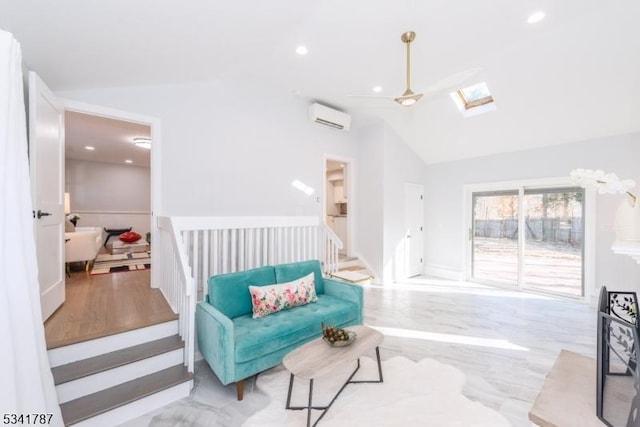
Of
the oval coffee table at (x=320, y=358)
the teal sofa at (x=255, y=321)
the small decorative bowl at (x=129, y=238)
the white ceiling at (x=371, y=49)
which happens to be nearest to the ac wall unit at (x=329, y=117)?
the white ceiling at (x=371, y=49)

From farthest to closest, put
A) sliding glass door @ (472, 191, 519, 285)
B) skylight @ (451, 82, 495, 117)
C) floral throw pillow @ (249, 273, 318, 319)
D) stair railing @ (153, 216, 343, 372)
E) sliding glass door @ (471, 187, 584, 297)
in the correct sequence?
1. sliding glass door @ (472, 191, 519, 285)
2. sliding glass door @ (471, 187, 584, 297)
3. skylight @ (451, 82, 495, 117)
4. floral throw pillow @ (249, 273, 318, 319)
5. stair railing @ (153, 216, 343, 372)

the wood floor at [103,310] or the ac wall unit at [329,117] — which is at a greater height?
the ac wall unit at [329,117]

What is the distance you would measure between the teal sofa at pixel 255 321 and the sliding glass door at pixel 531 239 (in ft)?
12.8

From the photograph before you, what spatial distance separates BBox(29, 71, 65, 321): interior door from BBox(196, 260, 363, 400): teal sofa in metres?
1.39

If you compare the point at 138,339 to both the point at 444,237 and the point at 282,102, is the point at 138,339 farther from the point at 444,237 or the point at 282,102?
the point at 444,237

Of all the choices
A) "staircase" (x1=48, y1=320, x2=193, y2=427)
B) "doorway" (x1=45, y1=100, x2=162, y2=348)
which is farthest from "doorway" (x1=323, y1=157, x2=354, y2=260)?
"staircase" (x1=48, y1=320, x2=193, y2=427)

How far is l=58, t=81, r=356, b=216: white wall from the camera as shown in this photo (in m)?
3.58

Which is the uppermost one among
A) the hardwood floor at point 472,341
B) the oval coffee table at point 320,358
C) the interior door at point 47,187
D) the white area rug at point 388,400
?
the interior door at point 47,187

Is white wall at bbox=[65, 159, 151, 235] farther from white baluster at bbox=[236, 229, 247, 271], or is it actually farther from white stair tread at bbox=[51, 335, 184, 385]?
white stair tread at bbox=[51, 335, 184, 385]

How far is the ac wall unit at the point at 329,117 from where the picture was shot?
16.1 feet

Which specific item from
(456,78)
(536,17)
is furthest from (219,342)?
(536,17)

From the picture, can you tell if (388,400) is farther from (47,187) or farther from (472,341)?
(47,187)

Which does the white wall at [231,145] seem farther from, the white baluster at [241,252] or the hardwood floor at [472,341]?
the hardwood floor at [472,341]

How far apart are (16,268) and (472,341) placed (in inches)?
153
